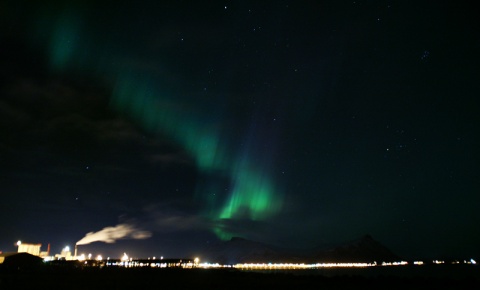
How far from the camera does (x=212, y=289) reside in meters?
34.3

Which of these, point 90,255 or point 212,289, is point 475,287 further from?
point 90,255

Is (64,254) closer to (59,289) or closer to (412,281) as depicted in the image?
(59,289)

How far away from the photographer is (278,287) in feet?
123

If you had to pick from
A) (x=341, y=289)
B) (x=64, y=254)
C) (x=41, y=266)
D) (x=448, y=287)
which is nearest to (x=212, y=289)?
(x=341, y=289)

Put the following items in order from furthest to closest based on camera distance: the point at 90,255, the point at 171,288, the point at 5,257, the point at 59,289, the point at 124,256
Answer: the point at 124,256 < the point at 90,255 < the point at 5,257 < the point at 171,288 < the point at 59,289

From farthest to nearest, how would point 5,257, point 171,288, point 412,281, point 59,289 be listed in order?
point 5,257 < point 412,281 < point 171,288 < point 59,289

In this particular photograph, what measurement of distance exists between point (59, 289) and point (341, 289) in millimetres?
26404

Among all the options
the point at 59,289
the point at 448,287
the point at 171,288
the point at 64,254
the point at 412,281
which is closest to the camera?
the point at 59,289

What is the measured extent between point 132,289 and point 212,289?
748 centimetres

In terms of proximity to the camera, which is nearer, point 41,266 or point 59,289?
point 59,289

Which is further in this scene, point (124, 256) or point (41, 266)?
point (124, 256)

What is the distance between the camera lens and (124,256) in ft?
473

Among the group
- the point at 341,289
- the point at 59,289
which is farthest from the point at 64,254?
the point at 341,289

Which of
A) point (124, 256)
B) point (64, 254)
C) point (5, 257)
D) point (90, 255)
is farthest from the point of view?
point (124, 256)
